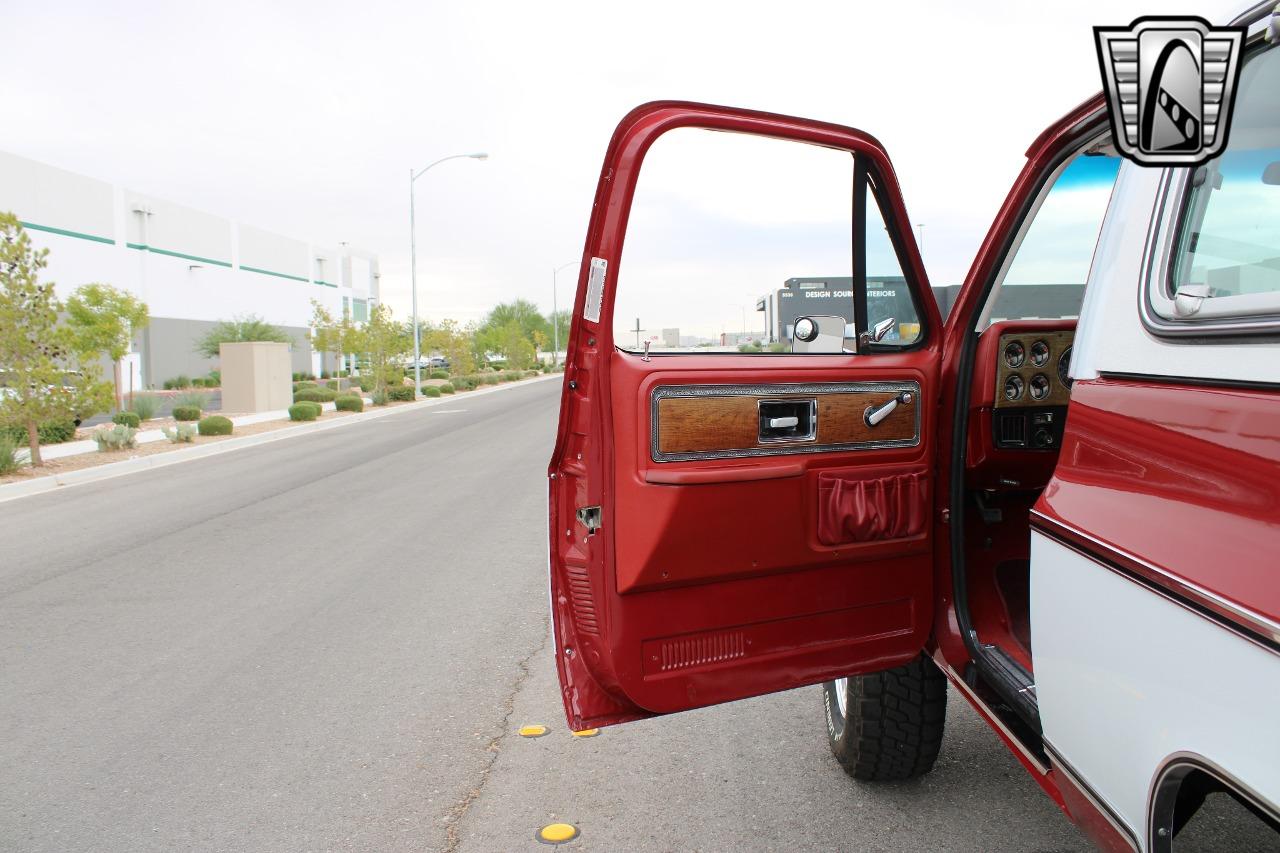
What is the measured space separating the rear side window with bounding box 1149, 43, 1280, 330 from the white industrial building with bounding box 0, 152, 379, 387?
34991 millimetres

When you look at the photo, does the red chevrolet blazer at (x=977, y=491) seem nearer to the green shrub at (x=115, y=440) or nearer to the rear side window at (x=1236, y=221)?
the rear side window at (x=1236, y=221)

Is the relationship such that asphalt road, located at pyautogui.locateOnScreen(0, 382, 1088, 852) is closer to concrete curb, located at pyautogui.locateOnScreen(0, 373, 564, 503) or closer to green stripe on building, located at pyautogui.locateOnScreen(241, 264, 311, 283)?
concrete curb, located at pyautogui.locateOnScreen(0, 373, 564, 503)

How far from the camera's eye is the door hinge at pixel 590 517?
2.54m

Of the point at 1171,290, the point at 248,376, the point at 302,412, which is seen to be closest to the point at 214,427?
the point at 302,412

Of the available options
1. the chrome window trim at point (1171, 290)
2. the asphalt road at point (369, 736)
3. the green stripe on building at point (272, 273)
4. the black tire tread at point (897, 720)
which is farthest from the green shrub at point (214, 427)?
the green stripe on building at point (272, 273)

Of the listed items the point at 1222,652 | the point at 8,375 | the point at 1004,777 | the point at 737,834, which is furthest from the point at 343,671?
the point at 8,375

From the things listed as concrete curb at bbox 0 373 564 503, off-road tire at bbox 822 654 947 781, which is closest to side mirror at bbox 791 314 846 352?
off-road tire at bbox 822 654 947 781

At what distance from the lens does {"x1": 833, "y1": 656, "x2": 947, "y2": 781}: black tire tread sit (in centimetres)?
327

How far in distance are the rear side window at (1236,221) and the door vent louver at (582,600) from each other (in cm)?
154

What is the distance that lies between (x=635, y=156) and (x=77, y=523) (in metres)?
9.50

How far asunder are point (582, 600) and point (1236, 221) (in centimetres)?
175

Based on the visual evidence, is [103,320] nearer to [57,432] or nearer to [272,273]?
[57,432]

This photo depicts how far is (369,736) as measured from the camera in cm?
416

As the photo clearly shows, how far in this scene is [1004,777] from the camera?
358 cm
